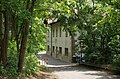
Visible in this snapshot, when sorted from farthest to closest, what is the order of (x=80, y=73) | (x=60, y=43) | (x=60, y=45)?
(x=60, y=45) → (x=60, y=43) → (x=80, y=73)

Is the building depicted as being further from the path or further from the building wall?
the path

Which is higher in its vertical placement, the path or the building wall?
the building wall

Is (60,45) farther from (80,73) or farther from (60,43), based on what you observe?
(80,73)

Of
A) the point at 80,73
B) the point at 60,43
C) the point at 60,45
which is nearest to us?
the point at 80,73

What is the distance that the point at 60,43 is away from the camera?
4478 cm

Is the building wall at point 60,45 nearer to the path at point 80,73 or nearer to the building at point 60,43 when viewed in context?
the building at point 60,43

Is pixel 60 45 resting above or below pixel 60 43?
below

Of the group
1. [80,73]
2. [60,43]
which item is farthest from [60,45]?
[80,73]

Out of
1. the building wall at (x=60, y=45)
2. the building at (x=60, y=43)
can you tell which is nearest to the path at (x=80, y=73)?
the building at (x=60, y=43)

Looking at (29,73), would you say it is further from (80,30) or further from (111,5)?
(80,30)

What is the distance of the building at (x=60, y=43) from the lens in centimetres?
3890

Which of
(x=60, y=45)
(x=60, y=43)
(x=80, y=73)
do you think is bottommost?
(x=80, y=73)

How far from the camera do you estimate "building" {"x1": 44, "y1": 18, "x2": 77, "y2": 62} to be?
38903mm

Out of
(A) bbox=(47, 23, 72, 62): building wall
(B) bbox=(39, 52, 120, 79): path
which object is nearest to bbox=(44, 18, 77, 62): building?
(A) bbox=(47, 23, 72, 62): building wall
